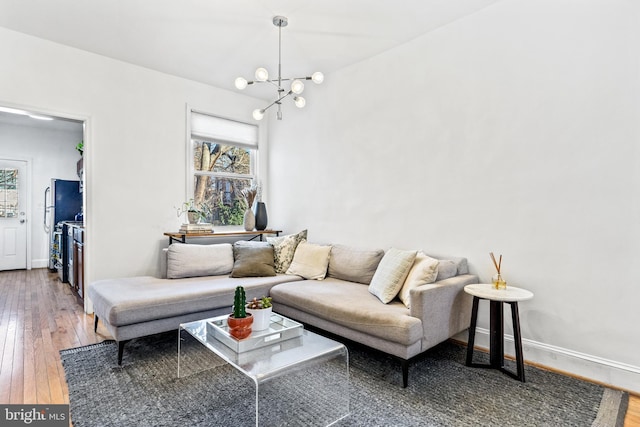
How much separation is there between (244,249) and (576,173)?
288 centimetres

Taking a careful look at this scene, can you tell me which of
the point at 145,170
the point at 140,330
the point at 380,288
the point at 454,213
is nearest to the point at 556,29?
the point at 454,213

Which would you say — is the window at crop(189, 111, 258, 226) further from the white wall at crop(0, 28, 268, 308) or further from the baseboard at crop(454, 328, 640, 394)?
the baseboard at crop(454, 328, 640, 394)

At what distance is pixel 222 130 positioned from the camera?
4.58 m

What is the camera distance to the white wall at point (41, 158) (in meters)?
6.05

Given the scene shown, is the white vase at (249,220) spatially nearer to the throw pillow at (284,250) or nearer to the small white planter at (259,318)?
the throw pillow at (284,250)

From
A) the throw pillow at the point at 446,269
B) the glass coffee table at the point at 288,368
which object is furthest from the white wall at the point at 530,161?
the glass coffee table at the point at 288,368

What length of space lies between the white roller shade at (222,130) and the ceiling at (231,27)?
2.31ft

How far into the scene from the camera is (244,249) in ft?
11.8

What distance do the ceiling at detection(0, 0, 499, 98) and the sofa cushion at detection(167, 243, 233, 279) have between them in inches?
78.0

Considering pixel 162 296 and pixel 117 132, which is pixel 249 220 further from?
pixel 162 296

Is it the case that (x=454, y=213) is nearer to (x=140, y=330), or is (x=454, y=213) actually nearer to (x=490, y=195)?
(x=490, y=195)

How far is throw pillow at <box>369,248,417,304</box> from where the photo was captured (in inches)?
104

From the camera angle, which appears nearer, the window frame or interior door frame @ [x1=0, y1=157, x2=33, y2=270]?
the window frame

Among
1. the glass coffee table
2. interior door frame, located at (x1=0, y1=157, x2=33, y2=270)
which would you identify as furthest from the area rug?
interior door frame, located at (x1=0, y1=157, x2=33, y2=270)
